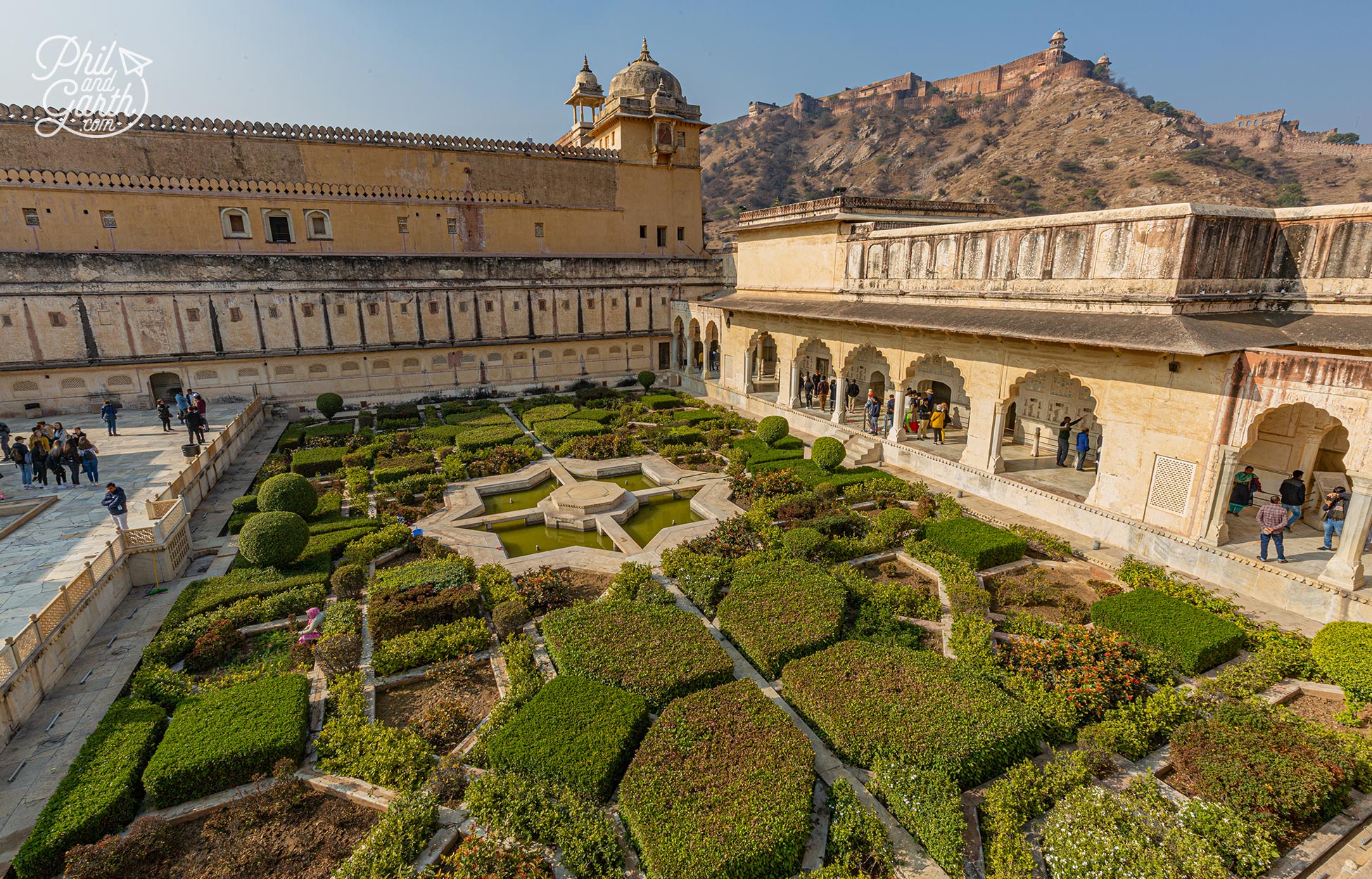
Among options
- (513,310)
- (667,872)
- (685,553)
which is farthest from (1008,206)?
(667,872)

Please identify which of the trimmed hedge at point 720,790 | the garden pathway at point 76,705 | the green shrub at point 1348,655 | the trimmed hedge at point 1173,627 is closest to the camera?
the trimmed hedge at point 720,790

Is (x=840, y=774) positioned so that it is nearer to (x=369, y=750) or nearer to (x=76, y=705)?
(x=369, y=750)

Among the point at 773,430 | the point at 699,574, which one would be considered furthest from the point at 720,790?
the point at 773,430

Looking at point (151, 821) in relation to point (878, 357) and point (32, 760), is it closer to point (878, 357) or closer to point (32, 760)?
point (32, 760)

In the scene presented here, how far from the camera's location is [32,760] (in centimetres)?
750

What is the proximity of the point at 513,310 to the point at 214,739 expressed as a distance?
79.6 ft

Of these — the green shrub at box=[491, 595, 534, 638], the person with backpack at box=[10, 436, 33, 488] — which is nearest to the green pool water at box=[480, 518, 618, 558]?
the green shrub at box=[491, 595, 534, 638]

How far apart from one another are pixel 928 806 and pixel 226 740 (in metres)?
7.93

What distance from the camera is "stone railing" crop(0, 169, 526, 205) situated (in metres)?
23.1

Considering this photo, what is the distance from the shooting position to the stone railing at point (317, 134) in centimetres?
2384

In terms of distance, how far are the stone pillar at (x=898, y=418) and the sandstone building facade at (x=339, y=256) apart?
54.7ft

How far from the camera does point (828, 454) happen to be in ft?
54.9

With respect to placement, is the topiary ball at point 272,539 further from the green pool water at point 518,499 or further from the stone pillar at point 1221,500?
the stone pillar at point 1221,500

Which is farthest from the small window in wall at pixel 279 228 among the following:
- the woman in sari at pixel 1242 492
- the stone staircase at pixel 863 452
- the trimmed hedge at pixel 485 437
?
the woman in sari at pixel 1242 492
